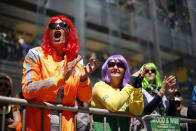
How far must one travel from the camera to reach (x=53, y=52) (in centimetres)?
261

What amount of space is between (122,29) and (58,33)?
26.3ft

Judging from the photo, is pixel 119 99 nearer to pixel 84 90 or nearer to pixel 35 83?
pixel 84 90

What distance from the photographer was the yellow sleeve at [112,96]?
257 cm

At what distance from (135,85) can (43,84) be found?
102 centimetres

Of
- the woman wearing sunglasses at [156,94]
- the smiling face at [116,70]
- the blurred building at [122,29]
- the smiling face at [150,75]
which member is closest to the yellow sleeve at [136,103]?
the woman wearing sunglasses at [156,94]

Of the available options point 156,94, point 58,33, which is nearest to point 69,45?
point 58,33

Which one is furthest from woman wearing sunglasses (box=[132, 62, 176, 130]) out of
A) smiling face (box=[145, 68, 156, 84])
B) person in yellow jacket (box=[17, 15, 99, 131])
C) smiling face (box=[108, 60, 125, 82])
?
person in yellow jacket (box=[17, 15, 99, 131])

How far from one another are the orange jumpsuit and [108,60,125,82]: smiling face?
55 cm

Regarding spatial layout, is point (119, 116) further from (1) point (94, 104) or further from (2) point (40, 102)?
(2) point (40, 102)

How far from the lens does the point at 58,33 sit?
2.76m

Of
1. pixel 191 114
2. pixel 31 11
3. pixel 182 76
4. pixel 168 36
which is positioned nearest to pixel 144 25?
pixel 168 36

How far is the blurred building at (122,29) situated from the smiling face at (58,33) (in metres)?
1.97

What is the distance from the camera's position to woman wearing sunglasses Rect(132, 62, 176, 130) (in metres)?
2.85

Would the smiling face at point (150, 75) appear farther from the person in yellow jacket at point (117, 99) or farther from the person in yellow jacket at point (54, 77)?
the person in yellow jacket at point (54, 77)
